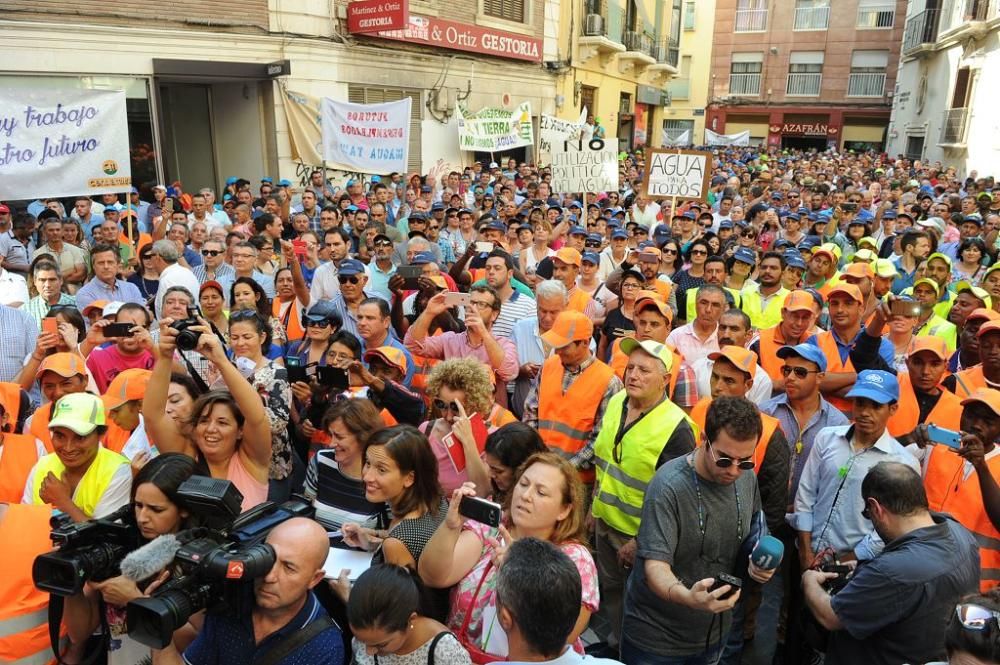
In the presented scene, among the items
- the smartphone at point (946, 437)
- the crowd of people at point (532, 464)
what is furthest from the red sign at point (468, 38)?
the smartphone at point (946, 437)

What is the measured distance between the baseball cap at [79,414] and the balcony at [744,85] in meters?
44.8

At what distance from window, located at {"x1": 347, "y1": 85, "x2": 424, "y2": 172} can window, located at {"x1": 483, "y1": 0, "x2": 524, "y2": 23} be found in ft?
12.3

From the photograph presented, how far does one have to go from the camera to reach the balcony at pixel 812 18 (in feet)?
132

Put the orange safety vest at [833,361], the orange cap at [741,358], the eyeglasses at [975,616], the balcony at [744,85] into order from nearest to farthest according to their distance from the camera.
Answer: the eyeglasses at [975,616] < the orange cap at [741,358] < the orange safety vest at [833,361] < the balcony at [744,85]

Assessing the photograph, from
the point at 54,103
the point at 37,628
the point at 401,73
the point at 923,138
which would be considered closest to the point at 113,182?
the point at 54,103

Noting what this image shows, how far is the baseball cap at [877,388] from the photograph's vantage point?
10.6 feet

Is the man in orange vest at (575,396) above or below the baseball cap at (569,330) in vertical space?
below

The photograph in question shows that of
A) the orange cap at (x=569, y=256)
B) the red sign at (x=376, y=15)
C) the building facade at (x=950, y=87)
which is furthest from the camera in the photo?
the building facade at (x=950, y=87)

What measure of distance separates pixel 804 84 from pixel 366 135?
122ft

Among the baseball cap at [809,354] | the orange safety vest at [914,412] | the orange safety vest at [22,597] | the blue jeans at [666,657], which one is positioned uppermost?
the baseball cap at [809,354]

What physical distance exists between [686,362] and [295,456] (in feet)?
8.65

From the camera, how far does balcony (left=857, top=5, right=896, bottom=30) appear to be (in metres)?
38.6

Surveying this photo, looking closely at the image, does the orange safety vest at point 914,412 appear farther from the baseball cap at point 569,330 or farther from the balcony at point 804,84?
the balcony at point 804,84

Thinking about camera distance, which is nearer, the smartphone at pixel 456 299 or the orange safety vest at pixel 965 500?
the orange safety vest at pixel 965 500
